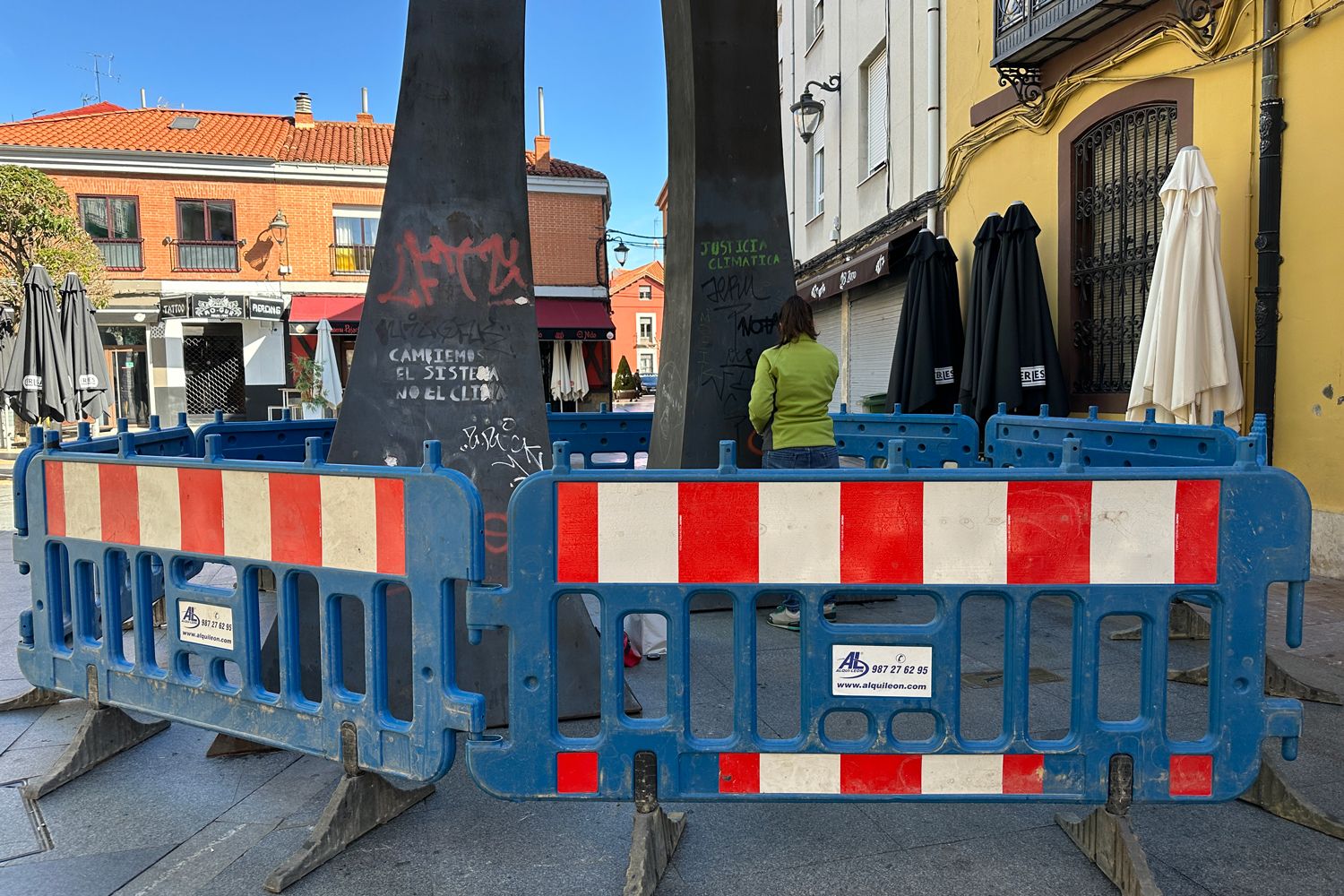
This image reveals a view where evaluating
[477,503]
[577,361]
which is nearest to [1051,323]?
[477,503]

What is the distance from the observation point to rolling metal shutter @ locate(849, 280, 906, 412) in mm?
13852

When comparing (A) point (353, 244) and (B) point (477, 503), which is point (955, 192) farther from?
(A) point (353, 244)

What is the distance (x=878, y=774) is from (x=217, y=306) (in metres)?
26.7

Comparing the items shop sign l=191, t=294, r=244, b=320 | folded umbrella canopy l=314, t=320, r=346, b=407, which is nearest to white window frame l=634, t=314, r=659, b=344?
shop sign l=191, t=294, r=244, b=320

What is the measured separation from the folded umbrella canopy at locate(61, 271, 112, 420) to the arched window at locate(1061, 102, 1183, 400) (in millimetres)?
13598

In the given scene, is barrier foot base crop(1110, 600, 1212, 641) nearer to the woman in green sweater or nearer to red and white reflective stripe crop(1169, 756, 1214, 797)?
the woman in green sweater

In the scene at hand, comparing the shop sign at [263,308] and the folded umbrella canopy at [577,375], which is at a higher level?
the shop sign at [263,308]

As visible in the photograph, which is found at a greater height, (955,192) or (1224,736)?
(955,192)

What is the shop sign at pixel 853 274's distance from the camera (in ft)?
41.6

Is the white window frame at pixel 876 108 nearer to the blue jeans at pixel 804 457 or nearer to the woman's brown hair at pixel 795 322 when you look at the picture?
the woman's brown hair at pixel 795 322

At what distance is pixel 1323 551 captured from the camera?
20.4 ft

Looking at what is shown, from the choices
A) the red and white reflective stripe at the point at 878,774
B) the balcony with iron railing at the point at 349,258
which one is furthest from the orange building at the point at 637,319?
the red and white reflective stripe at the point at 878,774

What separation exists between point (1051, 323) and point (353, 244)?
2369cm

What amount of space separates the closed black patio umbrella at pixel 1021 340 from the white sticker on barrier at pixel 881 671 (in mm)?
6688
